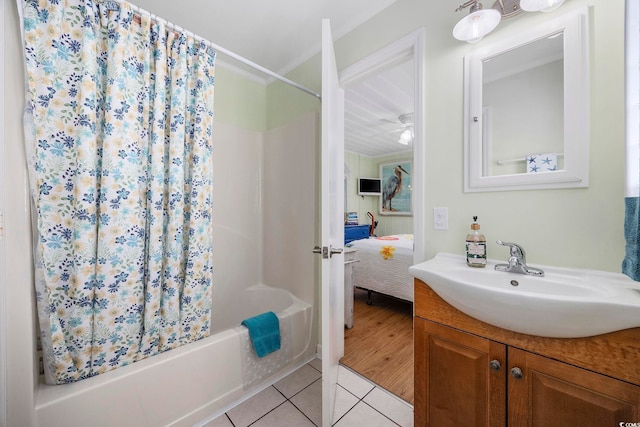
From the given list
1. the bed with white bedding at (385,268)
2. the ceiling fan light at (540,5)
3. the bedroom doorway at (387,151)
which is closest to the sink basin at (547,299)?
the bedroom doorway at (387,151)

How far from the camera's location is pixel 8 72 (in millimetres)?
836

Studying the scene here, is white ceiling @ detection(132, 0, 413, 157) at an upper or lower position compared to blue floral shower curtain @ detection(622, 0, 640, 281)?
upper

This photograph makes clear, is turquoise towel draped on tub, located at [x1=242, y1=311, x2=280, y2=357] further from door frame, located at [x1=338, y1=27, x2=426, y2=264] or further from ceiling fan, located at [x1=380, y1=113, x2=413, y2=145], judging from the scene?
ceiling fan, located at [x1=380, y1=113, x2=413, y2=145]

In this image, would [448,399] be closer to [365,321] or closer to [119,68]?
[365,321]

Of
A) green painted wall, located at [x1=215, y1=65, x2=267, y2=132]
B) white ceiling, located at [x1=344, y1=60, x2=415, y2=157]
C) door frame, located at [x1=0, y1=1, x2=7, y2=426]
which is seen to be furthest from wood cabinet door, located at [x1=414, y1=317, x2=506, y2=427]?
green painted wall, located at [x1=215, y1=65, x2=267, y2=132]

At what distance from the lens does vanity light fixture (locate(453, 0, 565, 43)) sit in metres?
0.98

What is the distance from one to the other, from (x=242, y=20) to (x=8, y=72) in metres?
1.29

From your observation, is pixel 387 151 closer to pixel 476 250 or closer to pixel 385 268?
pixel 385 268

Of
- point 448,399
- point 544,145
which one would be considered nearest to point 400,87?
point 544,145

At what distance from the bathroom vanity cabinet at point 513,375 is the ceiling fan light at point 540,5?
1162 mm

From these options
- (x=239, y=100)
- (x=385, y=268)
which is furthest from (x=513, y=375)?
(x=239, y=100)

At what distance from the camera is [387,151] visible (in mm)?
5273

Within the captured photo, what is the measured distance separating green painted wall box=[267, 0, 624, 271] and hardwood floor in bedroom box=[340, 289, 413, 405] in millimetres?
960

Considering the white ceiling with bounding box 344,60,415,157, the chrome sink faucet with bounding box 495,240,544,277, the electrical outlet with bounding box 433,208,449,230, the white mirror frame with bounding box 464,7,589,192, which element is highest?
the white ceiling with bounding box 344,60,415,157
